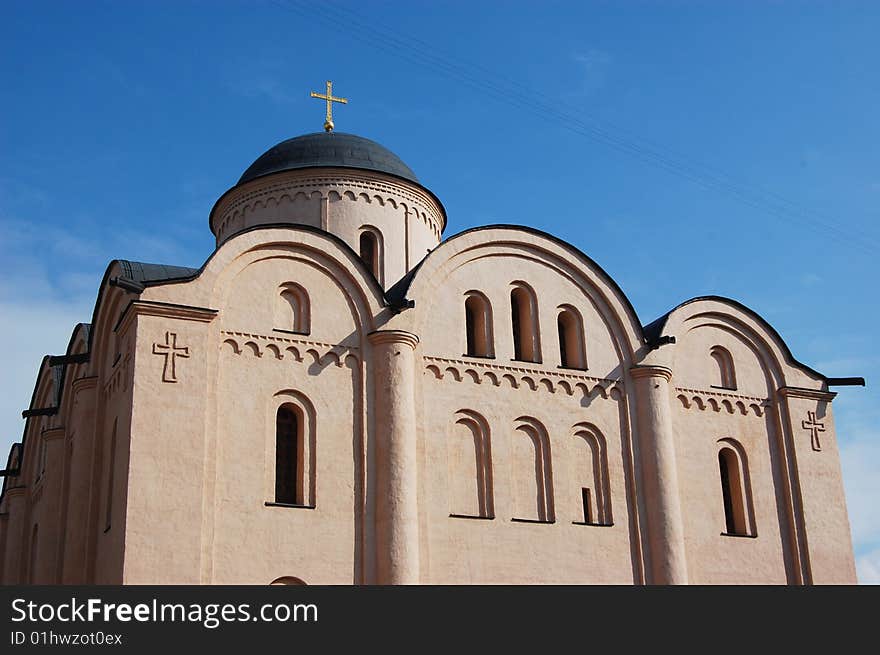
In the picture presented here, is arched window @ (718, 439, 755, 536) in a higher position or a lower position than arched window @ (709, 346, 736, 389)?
lower

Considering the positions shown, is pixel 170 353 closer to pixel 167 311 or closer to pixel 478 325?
pixel 167 311

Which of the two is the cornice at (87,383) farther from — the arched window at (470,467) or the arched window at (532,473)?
the arched window at (532,473)

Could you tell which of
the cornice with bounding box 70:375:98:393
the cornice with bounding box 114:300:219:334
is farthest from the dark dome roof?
the cornice with bounding box 114:300:219:334

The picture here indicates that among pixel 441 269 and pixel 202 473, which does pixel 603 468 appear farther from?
pixel 202 473

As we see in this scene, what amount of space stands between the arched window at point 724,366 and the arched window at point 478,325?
4313mm

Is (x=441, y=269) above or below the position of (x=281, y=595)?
above

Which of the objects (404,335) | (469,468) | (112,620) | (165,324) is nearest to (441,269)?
(404,335)

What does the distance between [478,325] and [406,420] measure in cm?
244

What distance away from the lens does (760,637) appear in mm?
14516

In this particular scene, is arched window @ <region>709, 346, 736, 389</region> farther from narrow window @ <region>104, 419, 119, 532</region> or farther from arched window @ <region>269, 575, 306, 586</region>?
narrow window @ <region>104, 419, 119, 532</region>

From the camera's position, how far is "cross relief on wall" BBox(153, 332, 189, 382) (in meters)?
16.2

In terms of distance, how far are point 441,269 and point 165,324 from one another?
4603mm

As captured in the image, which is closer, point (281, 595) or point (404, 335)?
point (281, 595)

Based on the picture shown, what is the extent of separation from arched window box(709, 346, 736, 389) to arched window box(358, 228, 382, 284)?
6.03 m
